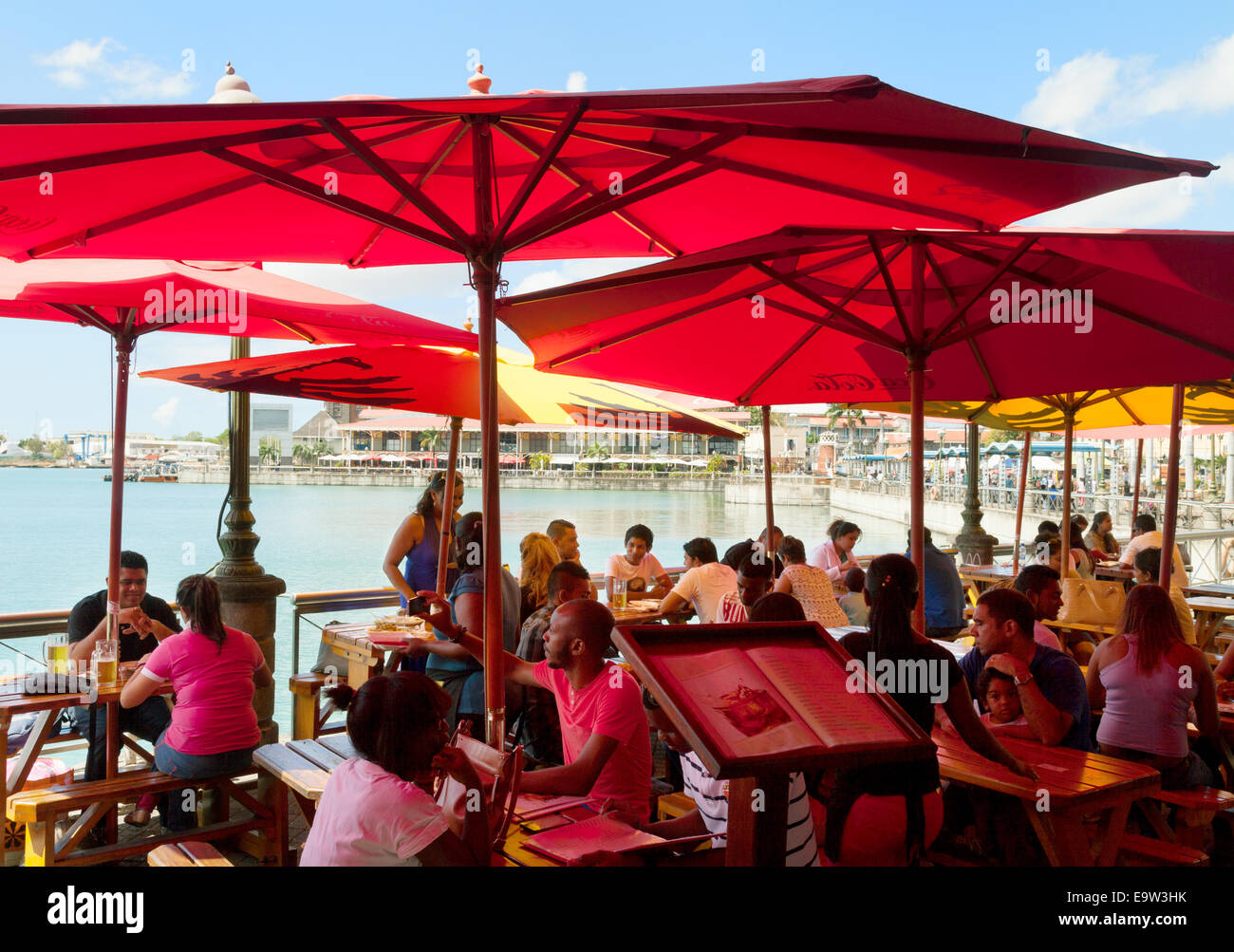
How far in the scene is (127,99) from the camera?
2.20 meters

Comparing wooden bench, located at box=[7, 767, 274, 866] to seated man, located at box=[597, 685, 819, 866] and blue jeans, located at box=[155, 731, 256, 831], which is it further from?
→ seated man, located at box=[597, 685, 819, 866]

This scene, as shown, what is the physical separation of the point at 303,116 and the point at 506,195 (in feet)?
6.62

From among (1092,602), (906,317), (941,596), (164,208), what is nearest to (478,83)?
(164,208)

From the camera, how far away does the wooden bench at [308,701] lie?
5.31 metres

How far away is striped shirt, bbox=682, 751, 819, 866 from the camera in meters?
2.34

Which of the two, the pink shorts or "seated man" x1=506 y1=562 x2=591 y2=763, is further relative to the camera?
"seated man" x1=506 y1=562 x2=591 y2=763

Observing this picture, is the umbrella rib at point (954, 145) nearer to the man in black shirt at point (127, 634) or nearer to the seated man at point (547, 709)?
the seated man at point (547, 709)

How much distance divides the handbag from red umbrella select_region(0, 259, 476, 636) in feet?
16.5

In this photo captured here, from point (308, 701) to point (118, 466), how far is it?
1.77 m

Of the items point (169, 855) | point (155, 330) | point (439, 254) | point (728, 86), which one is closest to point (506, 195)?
point (439, 254)

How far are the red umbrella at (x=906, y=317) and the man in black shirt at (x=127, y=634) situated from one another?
7.76 feet

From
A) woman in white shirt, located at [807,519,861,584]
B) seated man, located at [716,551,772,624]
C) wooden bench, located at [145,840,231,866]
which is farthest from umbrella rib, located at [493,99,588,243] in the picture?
woman in white shirt, located at [807,519,861,584]

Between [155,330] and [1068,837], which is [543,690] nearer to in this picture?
[1068,837]

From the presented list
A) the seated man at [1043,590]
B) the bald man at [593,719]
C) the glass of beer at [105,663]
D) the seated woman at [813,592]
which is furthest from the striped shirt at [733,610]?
the glass of beer at [105,663]
